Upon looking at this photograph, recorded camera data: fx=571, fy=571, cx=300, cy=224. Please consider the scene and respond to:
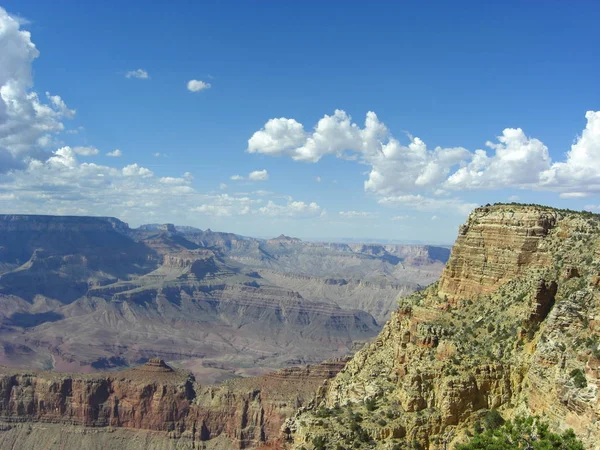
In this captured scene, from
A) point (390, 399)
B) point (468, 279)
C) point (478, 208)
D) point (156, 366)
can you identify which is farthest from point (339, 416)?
point (156, 366)

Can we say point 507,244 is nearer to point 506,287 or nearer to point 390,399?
point 506,287

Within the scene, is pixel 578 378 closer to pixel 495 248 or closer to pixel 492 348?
pixel 492 348

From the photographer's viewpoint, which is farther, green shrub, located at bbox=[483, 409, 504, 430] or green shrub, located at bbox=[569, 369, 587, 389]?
green shrub, located at bbox=[483, 409, 504, 430]

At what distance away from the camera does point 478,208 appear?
180ft

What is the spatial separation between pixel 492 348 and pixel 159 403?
351 ft

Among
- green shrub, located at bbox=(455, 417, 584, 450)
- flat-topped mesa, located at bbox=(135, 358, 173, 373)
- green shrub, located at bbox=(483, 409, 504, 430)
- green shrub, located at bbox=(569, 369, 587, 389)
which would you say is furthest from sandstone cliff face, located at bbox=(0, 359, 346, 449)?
green shrub, located at bbox=(569, 369, 587, 389)

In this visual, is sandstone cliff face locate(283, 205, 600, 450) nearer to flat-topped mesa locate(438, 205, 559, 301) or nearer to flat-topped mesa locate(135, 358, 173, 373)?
flat-topped mesa locate(438, 205, 559, 301)

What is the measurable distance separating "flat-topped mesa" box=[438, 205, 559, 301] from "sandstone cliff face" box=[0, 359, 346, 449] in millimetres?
82845

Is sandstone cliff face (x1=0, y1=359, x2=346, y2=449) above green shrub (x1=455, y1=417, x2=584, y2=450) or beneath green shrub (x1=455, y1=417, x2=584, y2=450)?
beneath

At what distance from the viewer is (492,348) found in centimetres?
4338

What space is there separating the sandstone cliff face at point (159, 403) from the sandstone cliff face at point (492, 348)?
79.1 metres

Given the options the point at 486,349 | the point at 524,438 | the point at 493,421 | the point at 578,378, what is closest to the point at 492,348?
the point at 486,349

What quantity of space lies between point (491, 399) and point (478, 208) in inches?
784

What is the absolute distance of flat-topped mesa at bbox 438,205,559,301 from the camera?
159 ft
